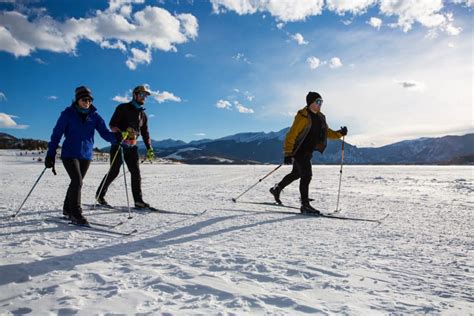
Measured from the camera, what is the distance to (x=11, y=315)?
2072 mm

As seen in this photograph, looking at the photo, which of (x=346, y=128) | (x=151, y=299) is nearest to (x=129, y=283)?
(x=151, y=299)

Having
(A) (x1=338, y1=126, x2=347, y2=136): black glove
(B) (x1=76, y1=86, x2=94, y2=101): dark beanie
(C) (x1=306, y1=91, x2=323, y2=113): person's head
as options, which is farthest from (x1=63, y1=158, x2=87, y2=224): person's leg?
(A) (x1=338, y1=126, x2=347, y2=136): black glove

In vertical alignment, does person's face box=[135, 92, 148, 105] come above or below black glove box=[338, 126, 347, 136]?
above

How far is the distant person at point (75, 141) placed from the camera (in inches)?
192

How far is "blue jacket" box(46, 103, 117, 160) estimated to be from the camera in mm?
4906

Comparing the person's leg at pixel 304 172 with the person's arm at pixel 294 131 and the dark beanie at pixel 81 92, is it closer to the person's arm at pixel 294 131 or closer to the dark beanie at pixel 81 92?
the person's arm at pixel 294 131

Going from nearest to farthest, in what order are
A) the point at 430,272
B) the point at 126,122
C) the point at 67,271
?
1. the point at 67,271
2. the point at 430,272
3. the point at 126,122

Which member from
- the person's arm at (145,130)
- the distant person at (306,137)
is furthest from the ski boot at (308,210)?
the person's arm at (145,130)

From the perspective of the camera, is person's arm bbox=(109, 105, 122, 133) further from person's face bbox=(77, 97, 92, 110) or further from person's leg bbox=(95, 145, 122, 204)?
person's face bbox=(77, 97, 92, 110)

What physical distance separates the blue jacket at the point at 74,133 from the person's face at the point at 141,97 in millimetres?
1367

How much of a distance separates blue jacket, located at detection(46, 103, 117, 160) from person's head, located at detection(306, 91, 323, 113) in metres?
4.06

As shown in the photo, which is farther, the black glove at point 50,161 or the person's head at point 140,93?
the person's head at point 140,93

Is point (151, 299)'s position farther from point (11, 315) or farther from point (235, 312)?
point (11, 315)

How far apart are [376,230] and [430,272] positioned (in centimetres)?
178
